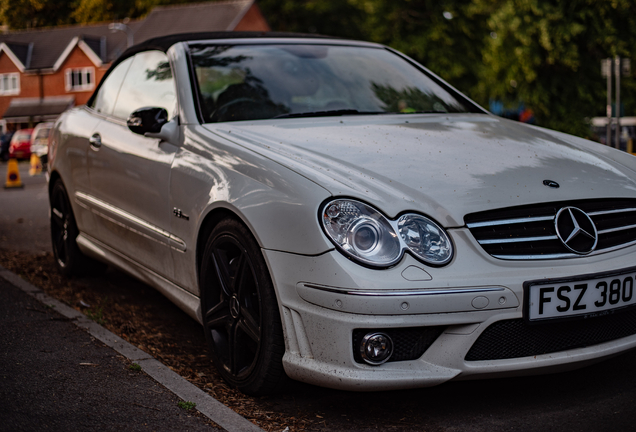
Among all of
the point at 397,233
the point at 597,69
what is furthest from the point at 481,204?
the point at 597,69

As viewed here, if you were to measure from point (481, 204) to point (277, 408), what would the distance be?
118 cm

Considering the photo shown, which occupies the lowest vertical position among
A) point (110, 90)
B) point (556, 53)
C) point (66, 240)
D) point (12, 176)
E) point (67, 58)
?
point (12, 176)

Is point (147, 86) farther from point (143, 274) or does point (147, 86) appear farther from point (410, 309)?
point (410, 309)

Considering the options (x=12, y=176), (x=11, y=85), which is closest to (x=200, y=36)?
(x=12, y=176)

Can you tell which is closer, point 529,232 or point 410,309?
point 410,309

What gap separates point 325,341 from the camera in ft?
8.69

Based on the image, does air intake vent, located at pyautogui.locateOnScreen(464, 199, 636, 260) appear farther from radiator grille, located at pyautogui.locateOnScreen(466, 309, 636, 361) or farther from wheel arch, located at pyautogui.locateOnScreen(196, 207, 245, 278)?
wheel arch, located at pyautogui.locateOnScreen(196, 207, 245, 278)

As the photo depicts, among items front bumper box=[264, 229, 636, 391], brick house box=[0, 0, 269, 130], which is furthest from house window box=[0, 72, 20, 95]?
front bumper box=[264, 229, 636, 391]

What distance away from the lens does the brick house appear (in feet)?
159

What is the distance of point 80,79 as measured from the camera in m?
53.4

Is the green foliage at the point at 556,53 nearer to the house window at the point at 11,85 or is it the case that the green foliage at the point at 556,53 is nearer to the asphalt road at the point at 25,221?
the asphalt road at the point at 25,221

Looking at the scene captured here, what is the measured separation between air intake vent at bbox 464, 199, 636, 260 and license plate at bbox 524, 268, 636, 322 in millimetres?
108

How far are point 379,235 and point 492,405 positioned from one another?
36.4 inches

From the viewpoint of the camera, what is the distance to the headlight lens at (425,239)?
102 inches
